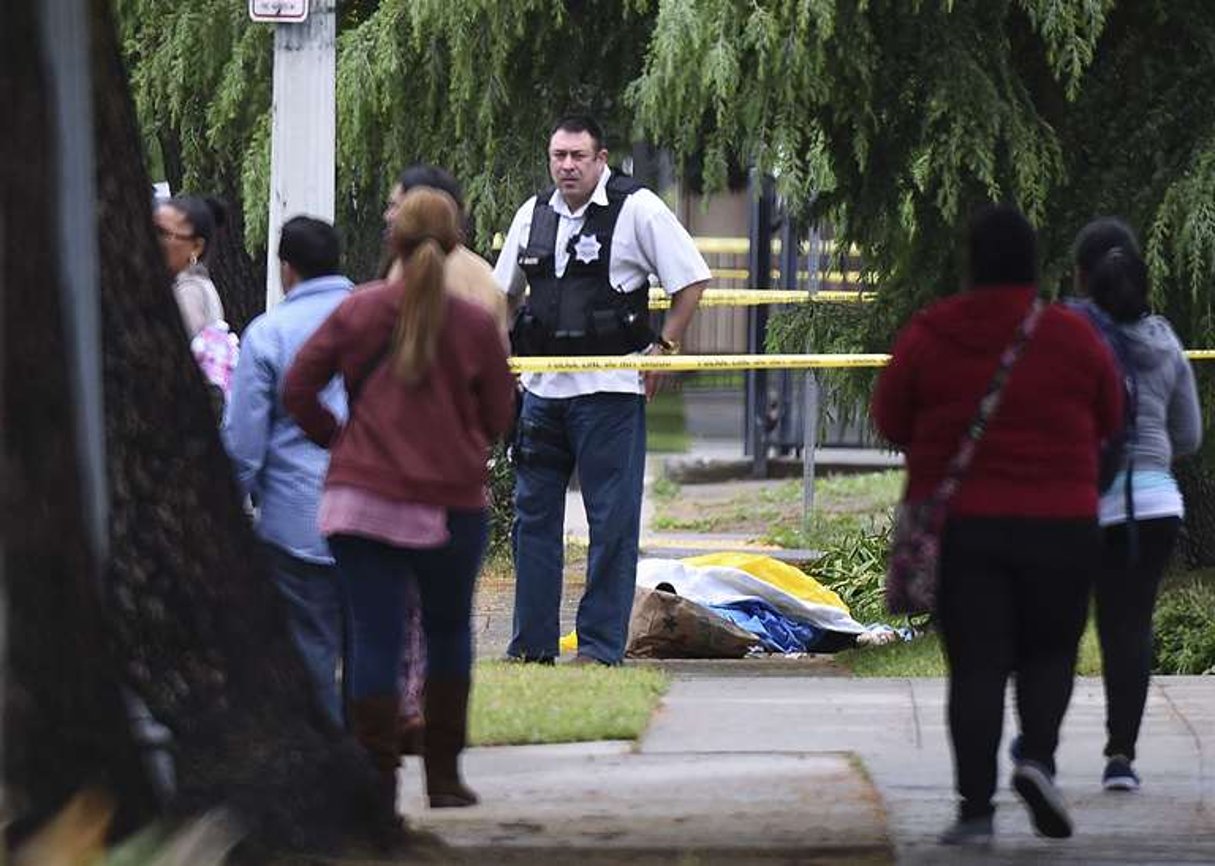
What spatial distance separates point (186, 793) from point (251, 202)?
670 cm

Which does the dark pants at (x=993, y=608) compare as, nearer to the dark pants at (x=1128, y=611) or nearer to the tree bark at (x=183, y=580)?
the dark pants at (x=1128, y=611)

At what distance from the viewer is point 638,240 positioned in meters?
9.94

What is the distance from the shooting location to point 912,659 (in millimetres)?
10680

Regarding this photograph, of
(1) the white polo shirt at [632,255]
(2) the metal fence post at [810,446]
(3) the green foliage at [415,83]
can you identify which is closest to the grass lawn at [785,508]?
(2) the metal fence post at [810,446]

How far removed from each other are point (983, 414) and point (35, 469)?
7.54ft

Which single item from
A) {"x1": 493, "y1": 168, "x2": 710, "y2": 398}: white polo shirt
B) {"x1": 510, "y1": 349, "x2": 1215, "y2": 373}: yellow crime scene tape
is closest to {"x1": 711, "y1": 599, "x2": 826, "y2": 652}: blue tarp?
{"x1": 510, "y1": 349, "x2": 1215, "y2": 373}: yellow crime scene tape

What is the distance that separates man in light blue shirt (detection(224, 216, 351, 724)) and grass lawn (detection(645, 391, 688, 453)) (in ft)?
45.1

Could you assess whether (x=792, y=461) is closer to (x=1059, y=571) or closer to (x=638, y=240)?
(x=638, y=240)

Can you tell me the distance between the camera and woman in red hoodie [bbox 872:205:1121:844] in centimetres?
685

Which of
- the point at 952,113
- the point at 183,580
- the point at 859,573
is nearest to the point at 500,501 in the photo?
the point at 859,573

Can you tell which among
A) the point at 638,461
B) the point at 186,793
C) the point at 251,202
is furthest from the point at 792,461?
the point at 186,793

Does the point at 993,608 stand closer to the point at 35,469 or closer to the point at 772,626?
the point at 35,469

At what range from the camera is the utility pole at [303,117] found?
9797 mm

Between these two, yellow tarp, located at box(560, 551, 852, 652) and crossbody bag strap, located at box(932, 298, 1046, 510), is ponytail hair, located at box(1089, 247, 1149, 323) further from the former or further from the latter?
yellow tarp, located at box(560, 551, 852, 652)
